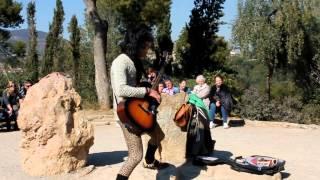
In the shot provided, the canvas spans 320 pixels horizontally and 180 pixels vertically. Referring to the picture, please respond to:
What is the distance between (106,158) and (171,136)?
1271 millimetres

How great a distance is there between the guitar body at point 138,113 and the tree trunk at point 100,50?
39.8ft

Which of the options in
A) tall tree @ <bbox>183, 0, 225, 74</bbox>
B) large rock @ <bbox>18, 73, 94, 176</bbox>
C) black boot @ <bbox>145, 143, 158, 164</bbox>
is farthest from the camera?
tall tree @ <bbox>183, 0, 225, 74</bbox>

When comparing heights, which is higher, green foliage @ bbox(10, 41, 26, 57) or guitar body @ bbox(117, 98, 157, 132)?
green foliage @ bbox(10, 41, 26, 57)

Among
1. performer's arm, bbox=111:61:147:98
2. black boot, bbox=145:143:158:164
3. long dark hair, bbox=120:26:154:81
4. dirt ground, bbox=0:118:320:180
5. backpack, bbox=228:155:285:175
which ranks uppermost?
long dark hair, bbox=120:26:154:81

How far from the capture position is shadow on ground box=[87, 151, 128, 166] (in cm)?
812

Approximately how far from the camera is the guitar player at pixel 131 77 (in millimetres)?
5355

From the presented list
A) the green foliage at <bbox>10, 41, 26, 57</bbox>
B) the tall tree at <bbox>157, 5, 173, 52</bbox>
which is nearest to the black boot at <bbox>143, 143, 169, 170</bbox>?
the tall tree at <bbox>157, 5, 173, 52</bbox>

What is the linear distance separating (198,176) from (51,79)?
8.18 ft

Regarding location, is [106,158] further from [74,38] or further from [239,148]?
[74,38]

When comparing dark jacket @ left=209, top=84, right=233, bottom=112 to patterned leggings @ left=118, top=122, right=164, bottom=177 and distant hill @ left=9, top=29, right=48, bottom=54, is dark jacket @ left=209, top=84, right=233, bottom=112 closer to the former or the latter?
patterned leggings @ left=118, top=122, right=164, bottom=177

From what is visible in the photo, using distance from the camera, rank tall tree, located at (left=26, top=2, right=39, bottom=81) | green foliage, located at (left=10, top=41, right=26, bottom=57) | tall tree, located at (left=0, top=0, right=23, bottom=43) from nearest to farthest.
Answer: tall tree, located at (left=0, top=0, right=23, bottom=43)
tall tree, located at (left=26, top=2, right=39, bottom=81)
green foliage, located at (left=10, top=41, right=26, bottom=57)

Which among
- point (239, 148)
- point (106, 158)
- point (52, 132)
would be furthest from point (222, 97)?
point (52, 132)

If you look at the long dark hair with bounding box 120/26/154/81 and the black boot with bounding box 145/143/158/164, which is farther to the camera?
the black boot with bounding box 145/143/158/164

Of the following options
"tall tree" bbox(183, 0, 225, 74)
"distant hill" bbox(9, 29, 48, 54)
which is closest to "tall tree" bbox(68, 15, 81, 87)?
"distant hill" bbox(9, 29, 48, 54)
